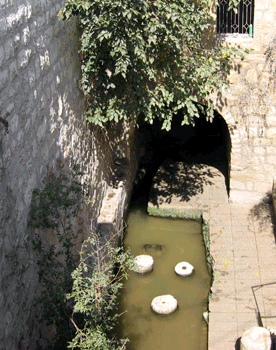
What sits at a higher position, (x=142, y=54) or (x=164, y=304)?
(x=142, y=54)

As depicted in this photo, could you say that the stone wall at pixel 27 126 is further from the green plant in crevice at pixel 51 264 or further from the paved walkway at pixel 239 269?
the paved walkway at pixel 239 269

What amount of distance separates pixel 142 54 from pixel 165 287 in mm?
3876

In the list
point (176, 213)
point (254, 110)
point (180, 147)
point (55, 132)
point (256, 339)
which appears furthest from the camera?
point (180, 147)

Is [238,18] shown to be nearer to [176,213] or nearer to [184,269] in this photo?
[176,213]

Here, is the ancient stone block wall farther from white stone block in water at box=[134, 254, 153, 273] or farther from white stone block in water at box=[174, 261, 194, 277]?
white stone block in water at box=[134, 254, 153, 273]

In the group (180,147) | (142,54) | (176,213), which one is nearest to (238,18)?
(142,54)

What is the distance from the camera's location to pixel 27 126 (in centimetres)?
512

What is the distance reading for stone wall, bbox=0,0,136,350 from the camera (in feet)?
14.9

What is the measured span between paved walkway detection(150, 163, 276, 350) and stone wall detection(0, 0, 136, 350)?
100 inches

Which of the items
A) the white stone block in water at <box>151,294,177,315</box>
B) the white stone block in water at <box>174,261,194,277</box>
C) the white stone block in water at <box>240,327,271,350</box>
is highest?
the white stone block in water at <box>174,261,194,277</box>

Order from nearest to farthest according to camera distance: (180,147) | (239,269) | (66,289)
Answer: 1. (66,289)
2. (239,269)
3. (180,147)

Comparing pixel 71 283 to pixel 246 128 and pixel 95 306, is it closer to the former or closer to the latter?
pixel 95 306

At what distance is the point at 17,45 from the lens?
4836mm

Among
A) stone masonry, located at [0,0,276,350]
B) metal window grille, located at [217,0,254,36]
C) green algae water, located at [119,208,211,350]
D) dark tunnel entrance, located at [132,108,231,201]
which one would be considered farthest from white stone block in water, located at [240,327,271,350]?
metal window grille, located at [217,0,254,36]
